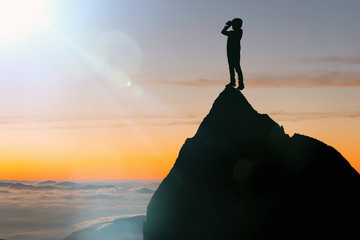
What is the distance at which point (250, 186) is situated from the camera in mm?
16250

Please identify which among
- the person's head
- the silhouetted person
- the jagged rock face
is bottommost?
the jagged rock face

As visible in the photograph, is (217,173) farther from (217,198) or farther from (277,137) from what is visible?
(277,137)

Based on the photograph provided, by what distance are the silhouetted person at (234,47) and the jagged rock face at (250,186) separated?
96 centimetres

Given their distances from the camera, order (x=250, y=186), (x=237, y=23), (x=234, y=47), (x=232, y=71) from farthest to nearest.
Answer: (x=232, y=71)
(x=234, y=47)
(x=237, y=23)
(x=250, y=186)

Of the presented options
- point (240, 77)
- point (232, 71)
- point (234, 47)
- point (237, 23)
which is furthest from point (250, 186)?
point (237, 23)

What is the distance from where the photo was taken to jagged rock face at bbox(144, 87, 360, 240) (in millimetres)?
15742

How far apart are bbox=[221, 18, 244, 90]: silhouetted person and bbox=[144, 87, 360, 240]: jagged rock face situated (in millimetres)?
963

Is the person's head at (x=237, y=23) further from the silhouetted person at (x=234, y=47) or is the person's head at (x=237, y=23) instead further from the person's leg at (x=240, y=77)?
the person's leg at (x=240, y=77)

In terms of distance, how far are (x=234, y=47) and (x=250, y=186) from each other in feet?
21.8

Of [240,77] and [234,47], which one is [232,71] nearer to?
[240,77]

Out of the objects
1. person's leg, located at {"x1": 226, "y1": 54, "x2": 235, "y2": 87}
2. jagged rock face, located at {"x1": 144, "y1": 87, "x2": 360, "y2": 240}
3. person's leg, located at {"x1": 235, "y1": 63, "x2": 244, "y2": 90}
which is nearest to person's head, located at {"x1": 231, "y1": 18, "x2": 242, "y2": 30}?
person's leg, located at {"x1": 226, "y1": 54, "x2": 235, "y2": 87}

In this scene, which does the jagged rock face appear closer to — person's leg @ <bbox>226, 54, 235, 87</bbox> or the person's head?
person's leg @ <bbox>226, 54, 235, 87</bbox>

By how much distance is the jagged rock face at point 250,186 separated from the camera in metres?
15.7

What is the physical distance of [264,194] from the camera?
635 inches
